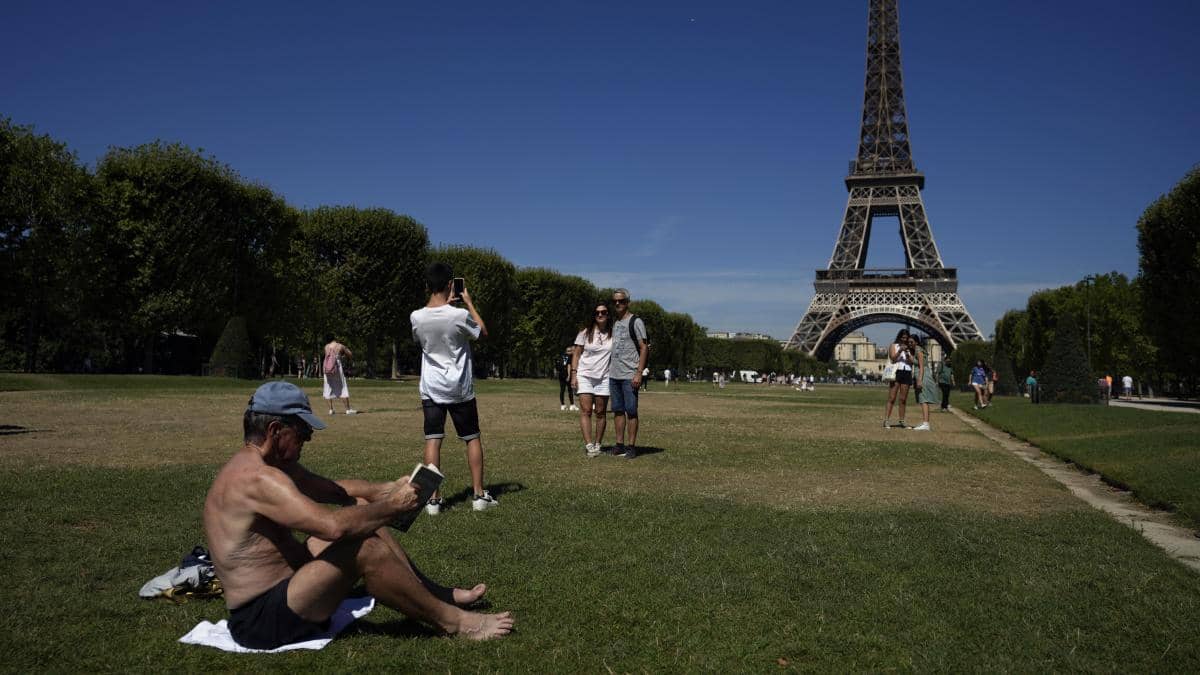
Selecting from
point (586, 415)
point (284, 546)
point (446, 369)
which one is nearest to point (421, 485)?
point (284, 546)

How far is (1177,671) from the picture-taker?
144 inches

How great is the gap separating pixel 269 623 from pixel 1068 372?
32473 mm

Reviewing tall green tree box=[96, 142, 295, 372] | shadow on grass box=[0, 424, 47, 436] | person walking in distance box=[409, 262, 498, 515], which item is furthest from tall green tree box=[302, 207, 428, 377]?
person walking in distance box=[409, 262, 498, 515]

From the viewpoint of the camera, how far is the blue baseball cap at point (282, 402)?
3.92m

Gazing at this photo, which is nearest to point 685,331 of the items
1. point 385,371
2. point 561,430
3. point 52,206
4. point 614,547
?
point 385,371

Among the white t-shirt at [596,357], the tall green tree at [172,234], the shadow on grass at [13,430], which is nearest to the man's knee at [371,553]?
the white t-shirt at [596,357]

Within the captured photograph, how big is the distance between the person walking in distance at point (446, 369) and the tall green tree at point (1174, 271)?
38.7 metres

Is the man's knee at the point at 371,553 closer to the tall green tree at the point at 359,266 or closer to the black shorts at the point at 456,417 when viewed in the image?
the black shorts at the point at 456,417

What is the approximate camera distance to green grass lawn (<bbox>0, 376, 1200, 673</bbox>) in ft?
12.7

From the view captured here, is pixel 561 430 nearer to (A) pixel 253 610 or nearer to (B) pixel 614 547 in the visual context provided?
(B) pixel 614 547

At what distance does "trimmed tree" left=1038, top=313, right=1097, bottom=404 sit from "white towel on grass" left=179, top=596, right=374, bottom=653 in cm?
3172

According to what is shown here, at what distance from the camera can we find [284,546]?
3.97m

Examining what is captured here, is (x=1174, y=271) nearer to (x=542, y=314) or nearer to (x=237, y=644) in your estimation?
(x=542, y=314)

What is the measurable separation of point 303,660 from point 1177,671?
371 centimetres
